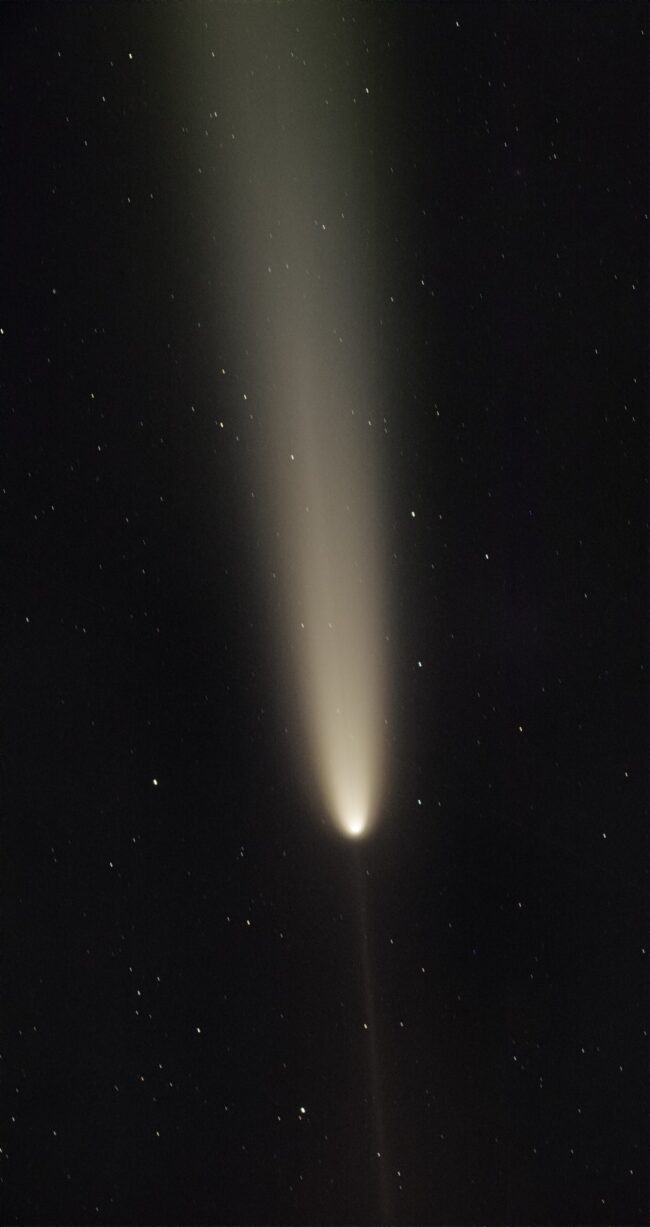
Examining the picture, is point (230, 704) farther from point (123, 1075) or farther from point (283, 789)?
point (123, 1075)

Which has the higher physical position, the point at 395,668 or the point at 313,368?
the point at 313,368

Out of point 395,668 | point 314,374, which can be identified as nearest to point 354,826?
point 395,668

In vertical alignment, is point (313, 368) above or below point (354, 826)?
above

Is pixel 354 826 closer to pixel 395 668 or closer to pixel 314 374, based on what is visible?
pixel 395 668

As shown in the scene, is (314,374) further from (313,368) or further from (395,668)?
(395,668)

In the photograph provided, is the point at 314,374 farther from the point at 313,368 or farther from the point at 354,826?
the point at 354,826

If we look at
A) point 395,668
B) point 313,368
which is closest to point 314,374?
point 313,368

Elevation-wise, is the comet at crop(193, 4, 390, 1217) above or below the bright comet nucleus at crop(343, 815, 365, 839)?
above

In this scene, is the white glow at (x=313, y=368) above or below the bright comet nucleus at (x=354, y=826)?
above
